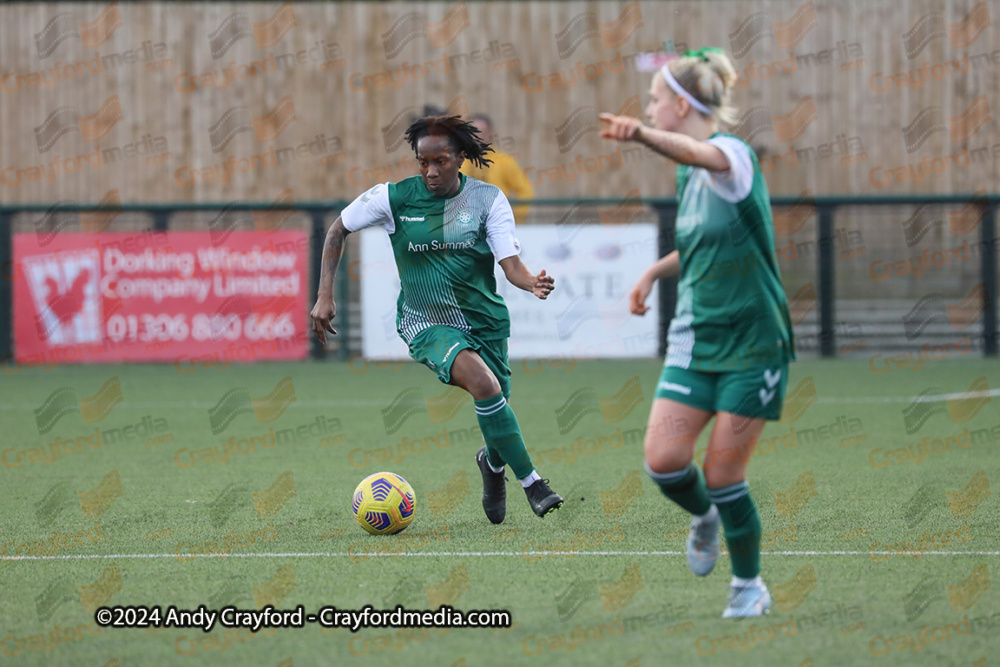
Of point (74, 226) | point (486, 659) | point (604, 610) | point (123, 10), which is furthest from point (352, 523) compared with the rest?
point (123, 10)

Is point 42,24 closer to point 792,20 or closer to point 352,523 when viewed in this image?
point 792,20

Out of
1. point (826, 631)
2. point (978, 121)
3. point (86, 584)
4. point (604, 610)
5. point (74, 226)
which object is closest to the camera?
point (826, 631)

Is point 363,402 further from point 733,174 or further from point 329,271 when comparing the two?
point 733,174

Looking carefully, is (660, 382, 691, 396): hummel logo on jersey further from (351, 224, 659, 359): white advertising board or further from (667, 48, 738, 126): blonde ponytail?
(351, 224, 659, 359): white advertising board

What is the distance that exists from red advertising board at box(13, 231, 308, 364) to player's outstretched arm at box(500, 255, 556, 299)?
929 centimetres

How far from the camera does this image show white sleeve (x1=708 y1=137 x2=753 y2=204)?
4156 millimetres

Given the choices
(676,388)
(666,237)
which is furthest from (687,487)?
(666,237)

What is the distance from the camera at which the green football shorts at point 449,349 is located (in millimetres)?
6113

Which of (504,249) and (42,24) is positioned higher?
(42,24)

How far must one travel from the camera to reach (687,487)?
4.48 metres

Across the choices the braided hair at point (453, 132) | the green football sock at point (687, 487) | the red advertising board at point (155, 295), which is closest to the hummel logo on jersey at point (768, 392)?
the green football sock at point (687, 487)

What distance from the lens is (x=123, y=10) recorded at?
21.1 m

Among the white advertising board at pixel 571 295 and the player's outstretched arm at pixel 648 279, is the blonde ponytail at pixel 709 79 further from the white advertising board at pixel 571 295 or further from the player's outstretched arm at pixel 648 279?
the white advertising board at pixel 571 295

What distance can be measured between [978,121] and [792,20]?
127 inches
